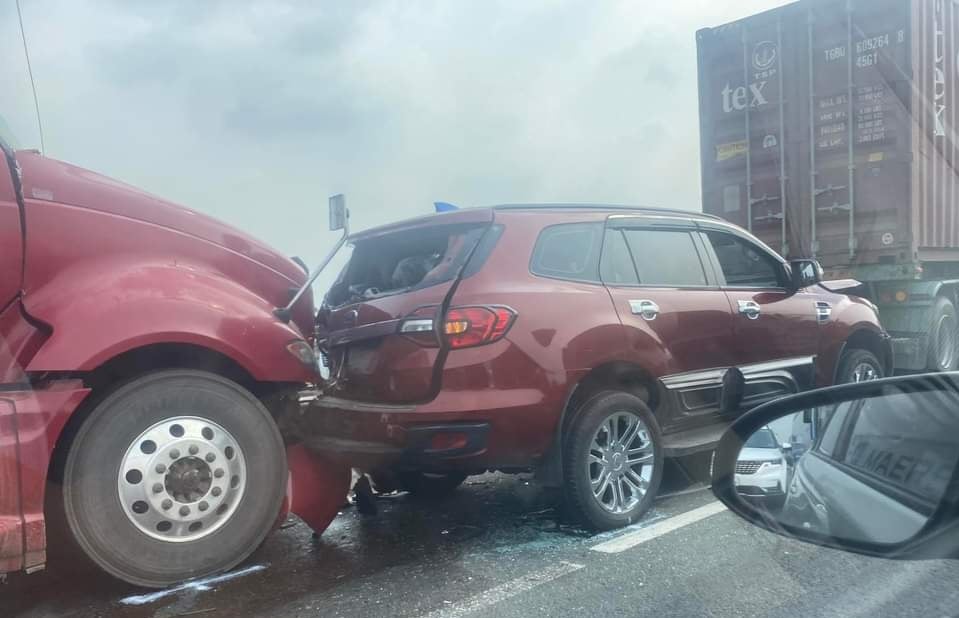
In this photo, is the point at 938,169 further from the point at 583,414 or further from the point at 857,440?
the point at 857,440

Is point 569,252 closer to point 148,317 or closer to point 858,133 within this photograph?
point 148,317

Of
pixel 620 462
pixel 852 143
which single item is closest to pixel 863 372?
pixel 620 462

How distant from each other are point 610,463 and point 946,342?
6953 mm

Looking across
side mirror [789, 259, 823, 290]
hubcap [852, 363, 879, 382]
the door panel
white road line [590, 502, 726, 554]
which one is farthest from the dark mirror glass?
hubcap [852, 363, 879, 382]

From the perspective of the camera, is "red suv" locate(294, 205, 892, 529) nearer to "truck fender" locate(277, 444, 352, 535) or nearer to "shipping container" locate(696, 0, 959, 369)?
"truck fender" locate(277, 444, 352, 535)

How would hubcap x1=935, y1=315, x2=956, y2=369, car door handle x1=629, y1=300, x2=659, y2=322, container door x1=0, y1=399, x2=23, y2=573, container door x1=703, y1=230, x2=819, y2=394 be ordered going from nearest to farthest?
container door x1=0, y1=399, x2=23, y2=573 → car door handle x1=629, y1=300, x2=659, y2=322 → container door x1=703, y1=230, x2=819, y2=394 → hubcap x1=935, y1=315, x2=956, y2=369

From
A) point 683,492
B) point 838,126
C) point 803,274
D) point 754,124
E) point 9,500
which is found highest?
point 754,124

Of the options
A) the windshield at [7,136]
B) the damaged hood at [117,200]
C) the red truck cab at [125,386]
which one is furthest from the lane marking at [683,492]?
the windshield at [7,136]

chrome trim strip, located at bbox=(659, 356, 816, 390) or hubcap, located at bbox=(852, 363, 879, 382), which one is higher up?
chrome trim strip, located at bbox=(659, 356, 816, 390)

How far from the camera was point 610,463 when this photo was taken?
13.4 feet

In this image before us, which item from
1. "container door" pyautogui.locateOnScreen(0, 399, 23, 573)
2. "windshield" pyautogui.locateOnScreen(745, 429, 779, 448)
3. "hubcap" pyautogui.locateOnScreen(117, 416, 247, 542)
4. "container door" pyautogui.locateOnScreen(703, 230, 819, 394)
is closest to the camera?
"windshield" pyautogui.locateOnScreen(745, 429, 779, 448)

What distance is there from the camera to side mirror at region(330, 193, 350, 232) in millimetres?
4016

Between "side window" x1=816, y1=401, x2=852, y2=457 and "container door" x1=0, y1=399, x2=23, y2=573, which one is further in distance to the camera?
"container door" x1=0, y1=399, x2=23, y2=573

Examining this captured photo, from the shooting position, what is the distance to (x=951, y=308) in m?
9.23
